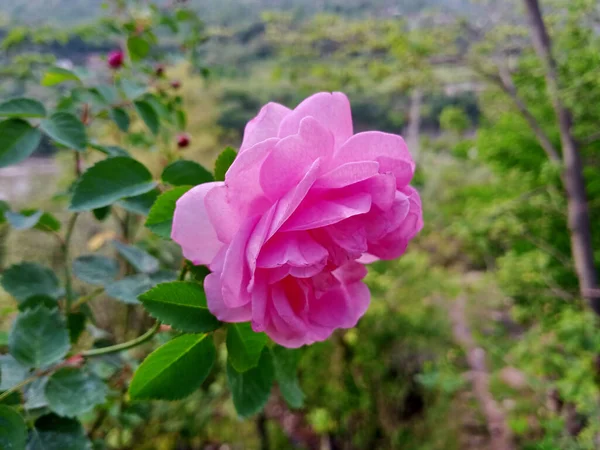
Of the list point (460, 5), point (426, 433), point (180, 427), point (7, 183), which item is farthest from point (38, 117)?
point (7, 183)

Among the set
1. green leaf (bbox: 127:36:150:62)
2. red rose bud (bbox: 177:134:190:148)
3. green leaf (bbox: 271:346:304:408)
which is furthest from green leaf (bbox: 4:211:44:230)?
red rose bud (bbox: 177:134:190:148)

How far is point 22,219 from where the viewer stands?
0.41 meters

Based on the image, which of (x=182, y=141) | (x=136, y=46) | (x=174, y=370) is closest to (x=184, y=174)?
(x=174, y=370)

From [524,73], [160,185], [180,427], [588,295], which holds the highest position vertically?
[160,185]

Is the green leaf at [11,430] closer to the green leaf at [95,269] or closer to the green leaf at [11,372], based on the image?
the green leaf at [11,372]

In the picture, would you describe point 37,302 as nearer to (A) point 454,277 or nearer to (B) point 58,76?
(B) point 58,76

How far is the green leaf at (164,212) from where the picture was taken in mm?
302

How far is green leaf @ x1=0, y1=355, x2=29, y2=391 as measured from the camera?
0.35m

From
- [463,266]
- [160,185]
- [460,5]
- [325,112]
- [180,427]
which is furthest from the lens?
[463,266]

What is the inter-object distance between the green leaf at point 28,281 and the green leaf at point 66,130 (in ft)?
0.47

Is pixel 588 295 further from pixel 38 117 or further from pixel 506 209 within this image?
→ pixel 38 117

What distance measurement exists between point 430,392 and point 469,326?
1.16m

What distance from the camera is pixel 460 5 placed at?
8.16ft

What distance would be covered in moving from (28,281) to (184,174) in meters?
0.25
